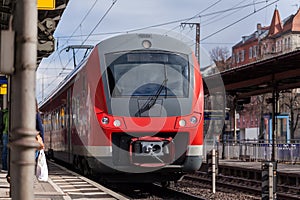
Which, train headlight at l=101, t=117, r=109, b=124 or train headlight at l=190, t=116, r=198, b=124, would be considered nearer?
train headlight at l=101, t=117, r=109, b=124

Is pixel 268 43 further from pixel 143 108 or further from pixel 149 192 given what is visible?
pixel 143 108

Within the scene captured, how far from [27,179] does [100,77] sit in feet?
25.1

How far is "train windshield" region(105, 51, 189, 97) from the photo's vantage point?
36.7 feet

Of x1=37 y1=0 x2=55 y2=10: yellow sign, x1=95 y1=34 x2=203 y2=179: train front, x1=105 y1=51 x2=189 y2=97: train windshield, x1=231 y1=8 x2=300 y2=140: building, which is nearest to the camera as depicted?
x1=37 y1=0 x2=55 y2=10: yellow sign

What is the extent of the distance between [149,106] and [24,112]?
7.53m

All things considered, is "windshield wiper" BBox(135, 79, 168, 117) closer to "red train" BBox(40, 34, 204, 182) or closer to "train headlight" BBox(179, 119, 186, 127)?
"red train" BBox(40, 34, 204, 182)

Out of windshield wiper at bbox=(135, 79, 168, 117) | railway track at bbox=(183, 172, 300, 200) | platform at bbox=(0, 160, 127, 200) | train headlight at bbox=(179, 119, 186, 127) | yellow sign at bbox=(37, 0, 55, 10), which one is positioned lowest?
railway track at bbox=(183, 172, 300, 200)

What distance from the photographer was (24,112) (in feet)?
11.9

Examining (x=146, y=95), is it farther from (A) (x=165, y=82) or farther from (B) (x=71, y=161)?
(B) (x=71, y=161)

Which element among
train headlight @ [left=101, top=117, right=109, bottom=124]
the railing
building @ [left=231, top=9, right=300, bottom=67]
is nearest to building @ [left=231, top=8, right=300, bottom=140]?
building @ [left=231, top=9, right=300, bottom=67]

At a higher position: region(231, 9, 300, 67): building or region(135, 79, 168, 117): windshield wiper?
region(231, 9, 300, 67): building

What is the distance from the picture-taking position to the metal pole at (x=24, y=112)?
3598 millimetres

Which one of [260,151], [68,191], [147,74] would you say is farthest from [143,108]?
[260,151]

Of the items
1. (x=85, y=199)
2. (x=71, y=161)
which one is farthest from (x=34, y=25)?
(x=71, y=161)
